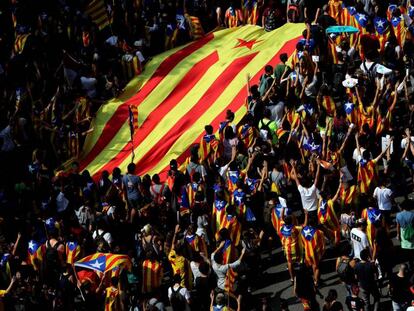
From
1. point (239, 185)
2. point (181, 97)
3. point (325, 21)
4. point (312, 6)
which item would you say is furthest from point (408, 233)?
point (312, 6)

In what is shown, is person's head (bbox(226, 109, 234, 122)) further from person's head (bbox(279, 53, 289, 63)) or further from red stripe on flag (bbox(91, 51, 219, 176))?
red stripe on flag (bbox(91, 51, 219, 176))

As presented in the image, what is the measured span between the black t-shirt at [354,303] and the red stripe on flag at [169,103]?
8.85m

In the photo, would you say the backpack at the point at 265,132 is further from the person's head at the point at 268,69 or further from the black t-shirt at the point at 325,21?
the black t-shirt at the point at 325,21

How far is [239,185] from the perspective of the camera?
22453mm

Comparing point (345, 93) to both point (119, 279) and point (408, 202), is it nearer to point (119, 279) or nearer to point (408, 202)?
point (408, 202)

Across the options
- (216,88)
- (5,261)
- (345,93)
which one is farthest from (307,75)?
(5,261)

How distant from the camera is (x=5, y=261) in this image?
22312mm

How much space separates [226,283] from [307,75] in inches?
246

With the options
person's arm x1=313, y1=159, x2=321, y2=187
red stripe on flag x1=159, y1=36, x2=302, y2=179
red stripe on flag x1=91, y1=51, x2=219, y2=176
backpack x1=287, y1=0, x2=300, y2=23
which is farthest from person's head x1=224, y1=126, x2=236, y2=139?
backpack x1=287, y1=0, x2=300, y2=23

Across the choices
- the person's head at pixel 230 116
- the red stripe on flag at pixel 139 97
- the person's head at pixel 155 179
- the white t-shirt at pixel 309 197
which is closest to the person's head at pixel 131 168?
the person's head at pixel 155 179

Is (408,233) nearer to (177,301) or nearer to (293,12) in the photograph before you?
(177,301)

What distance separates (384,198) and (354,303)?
9.35ft

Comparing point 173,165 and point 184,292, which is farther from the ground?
point 173,165

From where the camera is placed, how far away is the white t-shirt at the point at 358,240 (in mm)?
20375
